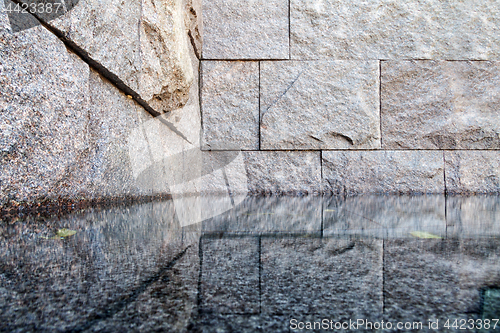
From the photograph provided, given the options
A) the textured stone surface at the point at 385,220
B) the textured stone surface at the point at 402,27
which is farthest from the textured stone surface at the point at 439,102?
the textured stone surface at the point at 385,220

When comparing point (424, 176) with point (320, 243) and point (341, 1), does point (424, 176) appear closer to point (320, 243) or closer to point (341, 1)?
point (341, 1)

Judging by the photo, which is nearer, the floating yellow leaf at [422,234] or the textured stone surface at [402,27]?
the floating yellow leaf at [422,234]

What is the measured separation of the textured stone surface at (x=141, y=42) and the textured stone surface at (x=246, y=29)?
18.6 inches

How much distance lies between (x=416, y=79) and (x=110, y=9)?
2566 mm

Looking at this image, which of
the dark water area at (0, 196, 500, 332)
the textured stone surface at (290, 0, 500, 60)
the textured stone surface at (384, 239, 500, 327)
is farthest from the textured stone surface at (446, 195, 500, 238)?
the textured stone surface at (290, 0, 500, 60)

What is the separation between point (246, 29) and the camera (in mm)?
3070

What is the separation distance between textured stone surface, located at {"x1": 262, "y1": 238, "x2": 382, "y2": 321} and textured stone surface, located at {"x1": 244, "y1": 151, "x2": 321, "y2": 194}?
1990mm

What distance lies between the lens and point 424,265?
84cm

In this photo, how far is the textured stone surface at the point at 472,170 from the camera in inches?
121

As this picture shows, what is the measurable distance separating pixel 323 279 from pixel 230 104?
255 cm

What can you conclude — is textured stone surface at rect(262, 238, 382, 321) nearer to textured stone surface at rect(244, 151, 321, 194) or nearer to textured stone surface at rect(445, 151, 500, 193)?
textured stone surface at rect(244, 151, 321, 194)

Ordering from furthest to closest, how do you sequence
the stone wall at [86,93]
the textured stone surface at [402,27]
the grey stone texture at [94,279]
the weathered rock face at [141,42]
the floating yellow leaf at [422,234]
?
the textured stone surface at [402,27] → the weathered rock face at [141,42] → the stone wall at [86,93] → the floating yellow leaf at [422,234] → the grey stone texture at [94,279]

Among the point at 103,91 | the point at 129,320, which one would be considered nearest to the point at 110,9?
the point at 103,91

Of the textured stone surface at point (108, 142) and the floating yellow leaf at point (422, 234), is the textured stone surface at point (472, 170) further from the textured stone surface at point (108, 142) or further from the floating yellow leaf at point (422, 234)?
the textured stone surface at point (108, 142)
